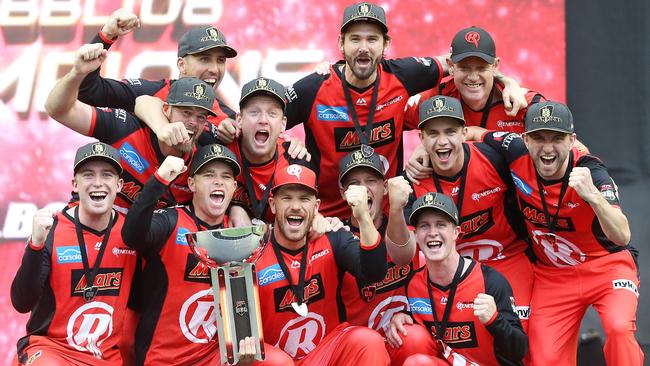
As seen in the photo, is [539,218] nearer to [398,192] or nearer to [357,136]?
[398,192]

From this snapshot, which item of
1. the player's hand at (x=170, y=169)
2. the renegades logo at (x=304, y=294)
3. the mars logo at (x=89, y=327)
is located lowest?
the mars logo at (x=89, y=327)

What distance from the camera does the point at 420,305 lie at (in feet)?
20.3

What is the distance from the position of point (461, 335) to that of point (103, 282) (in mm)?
2151

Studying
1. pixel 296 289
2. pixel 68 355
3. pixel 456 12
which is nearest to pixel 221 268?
pixel 296 289

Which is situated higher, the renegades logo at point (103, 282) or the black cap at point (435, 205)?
the black cap at point (435, 205)

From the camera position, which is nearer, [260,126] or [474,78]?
[260,126]

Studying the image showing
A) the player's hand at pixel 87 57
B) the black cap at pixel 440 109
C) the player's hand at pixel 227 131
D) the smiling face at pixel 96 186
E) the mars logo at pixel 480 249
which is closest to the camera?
the smiling face at pixel 96 186

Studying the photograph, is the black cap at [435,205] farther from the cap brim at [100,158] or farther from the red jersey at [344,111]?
the cap brim at [100,158]

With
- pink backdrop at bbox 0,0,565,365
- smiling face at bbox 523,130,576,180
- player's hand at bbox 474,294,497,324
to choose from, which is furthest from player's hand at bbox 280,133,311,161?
pink backdrop at bbox 0,0,565,365

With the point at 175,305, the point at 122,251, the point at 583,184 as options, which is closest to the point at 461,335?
the point at 583,184

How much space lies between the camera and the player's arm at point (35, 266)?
549 cm

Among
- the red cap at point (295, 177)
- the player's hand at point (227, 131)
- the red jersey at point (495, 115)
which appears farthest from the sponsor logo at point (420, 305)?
the player's hand at point (227, 131)

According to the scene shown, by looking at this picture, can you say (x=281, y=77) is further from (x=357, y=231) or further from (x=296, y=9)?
(x=357, y=231)

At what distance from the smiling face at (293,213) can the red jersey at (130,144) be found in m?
0.64
